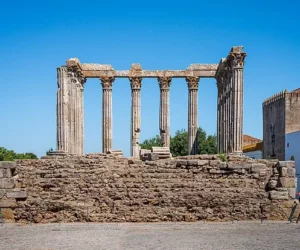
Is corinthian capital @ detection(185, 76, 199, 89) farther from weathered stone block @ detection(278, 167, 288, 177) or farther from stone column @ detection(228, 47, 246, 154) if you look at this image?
weathered stone block @ detection(278, 167, 288, 177)

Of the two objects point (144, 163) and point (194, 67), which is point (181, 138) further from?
point (144, 163)

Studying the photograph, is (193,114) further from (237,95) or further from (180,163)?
(180,163)

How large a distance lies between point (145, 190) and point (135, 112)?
16019 millimetres

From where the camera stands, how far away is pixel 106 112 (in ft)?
103

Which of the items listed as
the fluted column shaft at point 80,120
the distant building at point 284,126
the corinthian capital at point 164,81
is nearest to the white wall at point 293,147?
the distant building at point 284,126

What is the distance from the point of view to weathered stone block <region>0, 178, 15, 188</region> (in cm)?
1593

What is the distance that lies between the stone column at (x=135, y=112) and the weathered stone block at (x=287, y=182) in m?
15.9

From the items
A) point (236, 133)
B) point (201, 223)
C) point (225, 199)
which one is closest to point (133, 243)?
point (201, 223)

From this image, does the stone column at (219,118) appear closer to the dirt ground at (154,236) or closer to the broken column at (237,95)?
the broken column at (237,95)

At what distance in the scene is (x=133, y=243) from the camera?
11.3 meters

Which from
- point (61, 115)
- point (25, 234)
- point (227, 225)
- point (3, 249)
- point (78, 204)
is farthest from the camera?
point (61, 115)

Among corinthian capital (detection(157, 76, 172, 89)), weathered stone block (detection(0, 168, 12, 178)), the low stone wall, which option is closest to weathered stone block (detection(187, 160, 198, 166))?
the low stone wall

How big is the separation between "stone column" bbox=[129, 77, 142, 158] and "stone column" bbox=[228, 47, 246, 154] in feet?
26.1

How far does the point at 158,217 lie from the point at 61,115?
13314 millimetres
